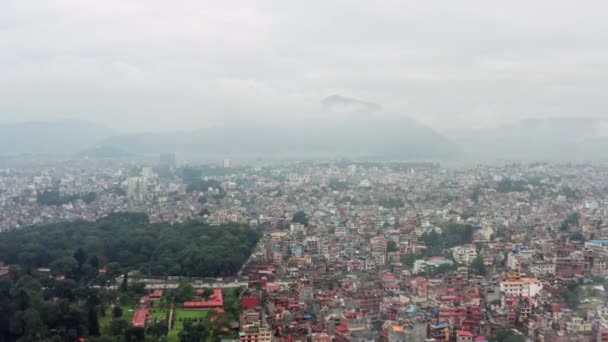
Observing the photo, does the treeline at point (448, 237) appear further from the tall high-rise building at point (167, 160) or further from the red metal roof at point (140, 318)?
the tall high-rise building at point (167, 160)

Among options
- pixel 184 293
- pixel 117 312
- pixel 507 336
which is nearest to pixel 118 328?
pixel 117 312

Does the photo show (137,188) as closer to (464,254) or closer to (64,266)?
(64,266)

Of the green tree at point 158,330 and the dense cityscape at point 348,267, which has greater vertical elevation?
the dense cityscape at point 348,267

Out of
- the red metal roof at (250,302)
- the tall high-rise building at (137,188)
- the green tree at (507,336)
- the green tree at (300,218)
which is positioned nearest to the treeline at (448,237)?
the green tree at (300,218)

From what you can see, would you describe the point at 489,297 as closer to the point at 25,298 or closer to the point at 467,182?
the point at 25,298

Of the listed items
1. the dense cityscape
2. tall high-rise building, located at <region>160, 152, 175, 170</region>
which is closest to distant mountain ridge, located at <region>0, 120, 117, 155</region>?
tall high-rise building, located at <region>160, 152, 175, 170</region>

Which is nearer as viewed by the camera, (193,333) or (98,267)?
(193,333)

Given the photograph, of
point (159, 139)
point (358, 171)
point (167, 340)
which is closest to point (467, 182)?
point (358, 171)
